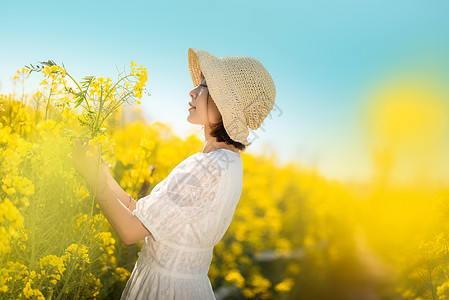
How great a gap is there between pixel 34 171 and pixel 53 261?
329mm

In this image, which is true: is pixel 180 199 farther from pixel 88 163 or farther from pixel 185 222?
pixel 88 163

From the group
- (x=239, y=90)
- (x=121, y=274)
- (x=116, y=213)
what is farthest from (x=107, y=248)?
(x=239, y=90)

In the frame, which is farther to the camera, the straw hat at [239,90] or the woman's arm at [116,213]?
the straw hat at [239,90]

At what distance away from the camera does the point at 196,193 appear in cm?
143


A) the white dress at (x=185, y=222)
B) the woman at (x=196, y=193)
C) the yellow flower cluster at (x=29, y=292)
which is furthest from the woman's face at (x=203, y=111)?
the yellow flower cluster at (x=29, y=292)

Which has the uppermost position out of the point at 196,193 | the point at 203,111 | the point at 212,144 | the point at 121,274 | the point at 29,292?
the point at 203,111

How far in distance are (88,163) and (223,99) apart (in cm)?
56

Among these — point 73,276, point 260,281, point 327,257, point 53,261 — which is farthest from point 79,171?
point 327,257

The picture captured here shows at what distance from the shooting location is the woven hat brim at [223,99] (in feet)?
5.23

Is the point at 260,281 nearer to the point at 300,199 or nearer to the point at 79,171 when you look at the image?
the point at 300,199

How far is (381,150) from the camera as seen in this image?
735cm

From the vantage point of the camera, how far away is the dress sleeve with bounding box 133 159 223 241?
138cm

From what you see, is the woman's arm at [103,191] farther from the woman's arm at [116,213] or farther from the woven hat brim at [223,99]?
the woven hat brim at [223,99]

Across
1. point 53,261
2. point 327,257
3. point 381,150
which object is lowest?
point 327,257
